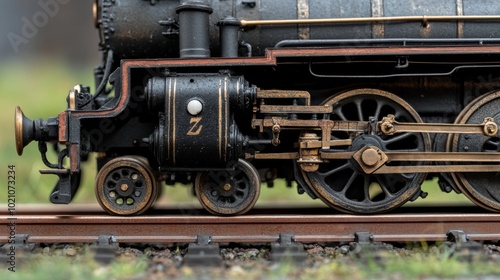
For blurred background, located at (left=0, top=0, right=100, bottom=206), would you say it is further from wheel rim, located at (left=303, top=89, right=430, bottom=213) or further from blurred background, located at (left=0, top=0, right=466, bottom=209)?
wheel rim, located at (left=303, top=89, right=430, bottom=213)

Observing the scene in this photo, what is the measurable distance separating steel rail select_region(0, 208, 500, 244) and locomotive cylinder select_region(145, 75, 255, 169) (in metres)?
0.63

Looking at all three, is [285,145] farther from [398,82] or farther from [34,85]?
[34,85]

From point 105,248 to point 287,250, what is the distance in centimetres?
153

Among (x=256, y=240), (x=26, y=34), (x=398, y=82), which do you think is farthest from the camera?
(x=26, y=34)

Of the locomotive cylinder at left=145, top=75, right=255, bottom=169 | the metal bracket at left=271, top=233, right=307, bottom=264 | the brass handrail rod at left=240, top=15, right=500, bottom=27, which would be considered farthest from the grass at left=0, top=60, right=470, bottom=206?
the brass handrail rod at left=240, top=15, right=500, bottom=27

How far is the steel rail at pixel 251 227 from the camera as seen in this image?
6.48m

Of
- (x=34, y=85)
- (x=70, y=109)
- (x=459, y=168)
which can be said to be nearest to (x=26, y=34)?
(x=34, y=85)

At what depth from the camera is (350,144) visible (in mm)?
6637

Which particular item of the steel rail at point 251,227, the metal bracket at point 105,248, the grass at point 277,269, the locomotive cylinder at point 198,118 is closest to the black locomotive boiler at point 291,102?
the locomotive cylinder at point 198,118

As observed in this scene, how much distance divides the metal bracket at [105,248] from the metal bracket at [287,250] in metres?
1.35

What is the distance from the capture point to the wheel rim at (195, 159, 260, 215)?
21.9 ft

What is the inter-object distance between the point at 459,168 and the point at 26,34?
9935 millimetres

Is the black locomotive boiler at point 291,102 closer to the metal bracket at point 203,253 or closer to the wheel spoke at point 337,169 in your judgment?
the wheel spoke at point 337,169

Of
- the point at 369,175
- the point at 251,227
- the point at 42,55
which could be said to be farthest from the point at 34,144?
the point at 369,175
